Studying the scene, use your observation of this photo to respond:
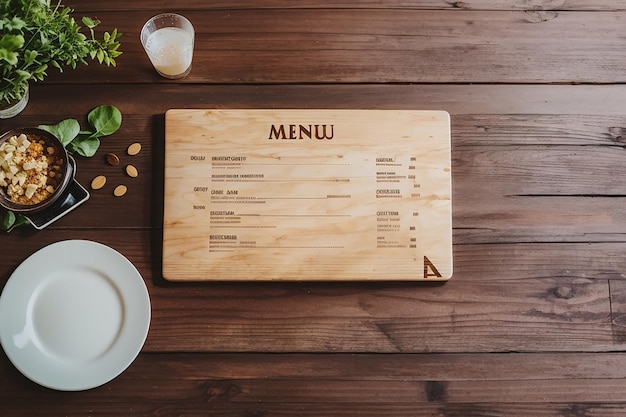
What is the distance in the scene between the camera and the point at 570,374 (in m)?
1.09

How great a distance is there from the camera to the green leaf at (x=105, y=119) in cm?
113

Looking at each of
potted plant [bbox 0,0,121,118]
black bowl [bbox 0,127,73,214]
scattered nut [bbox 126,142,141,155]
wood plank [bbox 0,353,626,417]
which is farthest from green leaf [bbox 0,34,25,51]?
wood plank [bbox 0,353,626,417]

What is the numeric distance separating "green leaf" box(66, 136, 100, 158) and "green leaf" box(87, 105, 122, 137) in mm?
16

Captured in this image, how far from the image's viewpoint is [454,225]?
1.14 metres

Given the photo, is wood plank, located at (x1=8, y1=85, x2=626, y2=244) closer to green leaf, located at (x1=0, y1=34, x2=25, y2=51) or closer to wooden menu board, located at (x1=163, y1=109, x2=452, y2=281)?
wooden menu board, located at (x1=163, y1=109, x2=452, y2=281)

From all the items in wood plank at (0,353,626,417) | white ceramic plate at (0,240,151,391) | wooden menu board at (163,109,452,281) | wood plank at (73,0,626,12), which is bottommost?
wood plank at (0,353,626,417)

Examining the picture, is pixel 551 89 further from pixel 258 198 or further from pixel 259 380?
pixel 259 380

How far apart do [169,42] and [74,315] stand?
1.76 feet

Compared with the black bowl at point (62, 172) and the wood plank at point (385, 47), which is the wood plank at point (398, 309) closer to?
the black bowl at point (62, 172)

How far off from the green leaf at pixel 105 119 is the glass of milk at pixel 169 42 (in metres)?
0.12

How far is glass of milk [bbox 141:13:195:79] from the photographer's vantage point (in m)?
1.13

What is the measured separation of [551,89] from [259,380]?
794 millimetres

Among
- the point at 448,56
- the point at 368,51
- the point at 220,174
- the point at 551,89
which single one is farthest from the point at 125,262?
the point at 551,89

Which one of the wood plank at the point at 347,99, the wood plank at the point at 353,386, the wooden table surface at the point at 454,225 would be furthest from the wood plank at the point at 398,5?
the wood plank at the point at 353,386
